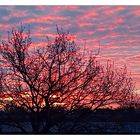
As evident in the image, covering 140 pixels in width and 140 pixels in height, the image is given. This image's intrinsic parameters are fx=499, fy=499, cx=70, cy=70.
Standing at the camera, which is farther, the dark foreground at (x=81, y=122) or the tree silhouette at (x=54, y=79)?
the tree silhouette at (x=54, y=79)

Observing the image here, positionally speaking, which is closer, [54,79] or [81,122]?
[81,122]

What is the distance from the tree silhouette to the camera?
726cm

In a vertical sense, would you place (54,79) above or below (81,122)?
above

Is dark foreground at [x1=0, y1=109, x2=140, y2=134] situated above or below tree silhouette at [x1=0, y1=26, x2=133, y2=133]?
below

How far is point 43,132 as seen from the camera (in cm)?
679

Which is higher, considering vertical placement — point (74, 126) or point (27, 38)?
point (27, 38)

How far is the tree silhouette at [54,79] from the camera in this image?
7258 mm

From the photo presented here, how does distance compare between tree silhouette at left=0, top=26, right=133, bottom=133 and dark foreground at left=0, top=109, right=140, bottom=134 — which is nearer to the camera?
dark foreground at left=0, top=109, right=140, bottom=134

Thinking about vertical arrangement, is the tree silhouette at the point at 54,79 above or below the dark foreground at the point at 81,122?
above

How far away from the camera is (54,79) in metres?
7.82

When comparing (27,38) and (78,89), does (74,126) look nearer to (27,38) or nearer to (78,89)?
(78,89)
